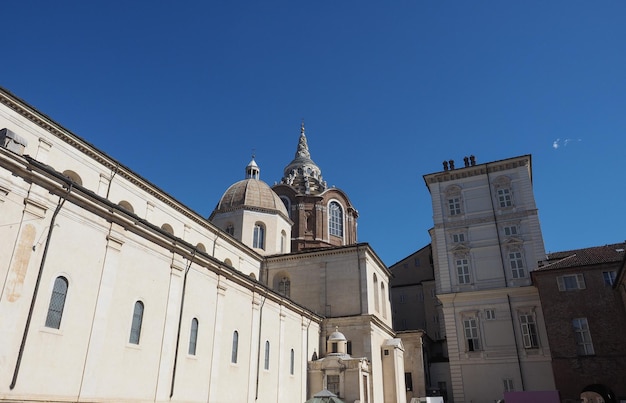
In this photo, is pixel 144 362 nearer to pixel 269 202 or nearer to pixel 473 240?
pixel 269 202

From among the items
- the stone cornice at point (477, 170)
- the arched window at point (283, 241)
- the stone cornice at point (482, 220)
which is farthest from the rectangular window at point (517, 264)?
the arched window at point (283, 241)

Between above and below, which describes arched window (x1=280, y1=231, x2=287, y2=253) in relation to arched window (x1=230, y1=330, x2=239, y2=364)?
above

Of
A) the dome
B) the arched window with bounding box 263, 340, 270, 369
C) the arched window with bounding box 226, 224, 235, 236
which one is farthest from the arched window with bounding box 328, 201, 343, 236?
the arched window with bounding box 263, 340, 270, 369

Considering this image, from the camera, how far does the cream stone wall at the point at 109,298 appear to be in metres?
12.4

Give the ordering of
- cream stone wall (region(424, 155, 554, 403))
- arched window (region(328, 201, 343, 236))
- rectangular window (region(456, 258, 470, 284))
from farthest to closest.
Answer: arched window (region(328, 201, 343, 236)) < rectangular window (region(456, 258, 470, 284)) < cream stone wall (region(424, 155, 554, 403))

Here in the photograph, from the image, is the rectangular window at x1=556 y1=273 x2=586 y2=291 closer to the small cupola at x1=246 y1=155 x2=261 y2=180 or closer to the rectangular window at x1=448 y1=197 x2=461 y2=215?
the rectangular window at x1=448 y1=197 x2=461 y2=215

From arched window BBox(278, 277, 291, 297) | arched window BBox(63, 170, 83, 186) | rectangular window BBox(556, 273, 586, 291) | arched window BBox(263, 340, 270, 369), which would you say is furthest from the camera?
arched window BBox(278, 277, 291, 297)

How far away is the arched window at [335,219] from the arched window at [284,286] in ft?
45.0

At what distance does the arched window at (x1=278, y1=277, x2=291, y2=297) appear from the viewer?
34.1m

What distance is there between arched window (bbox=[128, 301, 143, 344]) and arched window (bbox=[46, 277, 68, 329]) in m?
2.88

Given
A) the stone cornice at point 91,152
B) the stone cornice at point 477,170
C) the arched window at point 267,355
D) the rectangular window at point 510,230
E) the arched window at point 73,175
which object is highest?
the stone cornice at point 477,170

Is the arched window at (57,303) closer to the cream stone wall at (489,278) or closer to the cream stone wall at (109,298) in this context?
the cream stone wall at (109,298)

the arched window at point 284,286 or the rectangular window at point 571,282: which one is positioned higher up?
the arched window at point 284,286

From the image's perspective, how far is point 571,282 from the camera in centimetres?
2934
